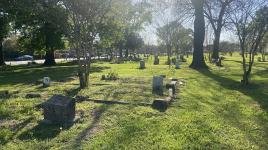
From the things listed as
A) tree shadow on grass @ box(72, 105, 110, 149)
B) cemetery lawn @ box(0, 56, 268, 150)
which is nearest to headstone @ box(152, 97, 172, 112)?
cemetery lawn @ box(0, 56, 268, 150)

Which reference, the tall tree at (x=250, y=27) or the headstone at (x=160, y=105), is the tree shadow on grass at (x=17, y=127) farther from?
the tall tree at (x=250, y=27)

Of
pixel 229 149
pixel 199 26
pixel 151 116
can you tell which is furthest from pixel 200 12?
pixel 229 149

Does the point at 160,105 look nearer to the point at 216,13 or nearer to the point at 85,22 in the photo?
the point at 85,22

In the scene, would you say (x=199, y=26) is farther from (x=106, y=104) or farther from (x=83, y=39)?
(x=106, y=104)

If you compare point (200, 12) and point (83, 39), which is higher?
point (200, 12)

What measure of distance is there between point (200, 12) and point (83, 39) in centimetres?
1829

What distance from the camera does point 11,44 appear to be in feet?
265

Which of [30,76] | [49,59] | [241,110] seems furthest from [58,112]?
[49,59]

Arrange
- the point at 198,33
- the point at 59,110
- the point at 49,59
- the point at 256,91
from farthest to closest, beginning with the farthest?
the point at 49,59 < the point at 198,33 < the point at 256,91 < the point at 59,110

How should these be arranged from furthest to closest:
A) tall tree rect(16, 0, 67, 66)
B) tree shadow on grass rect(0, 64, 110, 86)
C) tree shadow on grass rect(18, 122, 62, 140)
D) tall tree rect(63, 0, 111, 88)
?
1. tall tree rect(16, 0, 67, 66)
2. tree shadow on grass rect(0, 64, 110, 86)
3. tall tree rect(63, 0, 111, 88)
4. tree shadow on grass rect(18, 122, 62, 140)

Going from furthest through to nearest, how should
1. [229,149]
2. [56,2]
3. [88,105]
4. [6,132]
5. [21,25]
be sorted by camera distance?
1. [21,25]
2. [56,2]
3. [88,105]
4. [6,132]
5. [229,149]

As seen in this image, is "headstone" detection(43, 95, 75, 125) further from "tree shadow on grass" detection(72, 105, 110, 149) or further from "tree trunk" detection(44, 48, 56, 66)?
"tree trunk" detection(44, 48, 56, 66)

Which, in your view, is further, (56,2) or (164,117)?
(56,2)

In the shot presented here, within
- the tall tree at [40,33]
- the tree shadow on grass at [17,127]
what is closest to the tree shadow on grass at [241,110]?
the tree shadow on grass at [17,127]
